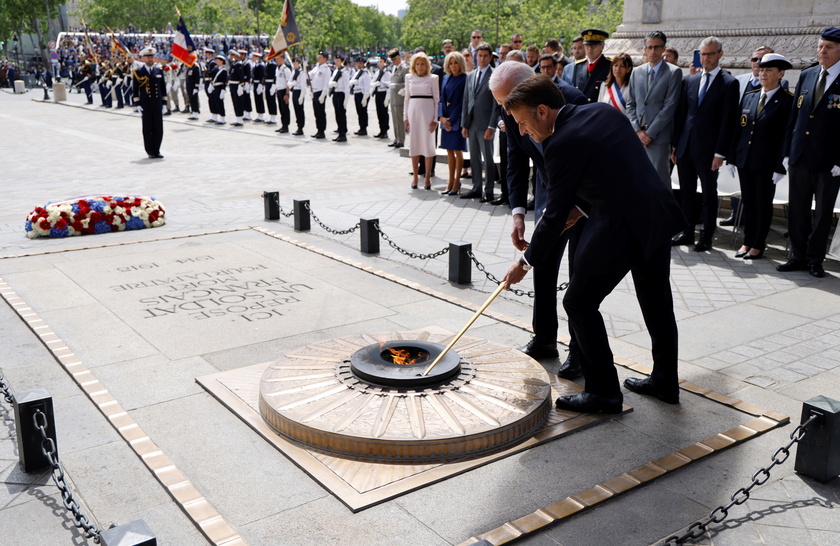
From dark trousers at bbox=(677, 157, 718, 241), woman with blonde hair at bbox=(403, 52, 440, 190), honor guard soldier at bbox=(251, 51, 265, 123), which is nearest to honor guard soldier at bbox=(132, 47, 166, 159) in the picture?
woman with blonde hair at bbox=(403, 52, 440, 190)

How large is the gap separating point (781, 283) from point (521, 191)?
3276mm

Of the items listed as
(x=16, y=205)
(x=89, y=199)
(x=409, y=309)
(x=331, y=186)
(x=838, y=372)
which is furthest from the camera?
(x=331, y=186)

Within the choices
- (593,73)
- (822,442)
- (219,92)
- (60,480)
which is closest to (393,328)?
(60,480)

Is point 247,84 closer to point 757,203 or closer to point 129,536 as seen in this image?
point 757,203

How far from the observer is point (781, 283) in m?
7.00

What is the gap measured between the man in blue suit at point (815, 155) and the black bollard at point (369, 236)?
3926mm

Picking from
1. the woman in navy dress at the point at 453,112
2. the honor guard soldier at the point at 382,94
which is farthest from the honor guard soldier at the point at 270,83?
the woman in navy dress at the point at 453,112

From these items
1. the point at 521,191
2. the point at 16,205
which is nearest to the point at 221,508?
the point at 521,191

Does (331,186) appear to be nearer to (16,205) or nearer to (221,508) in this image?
(16,205)

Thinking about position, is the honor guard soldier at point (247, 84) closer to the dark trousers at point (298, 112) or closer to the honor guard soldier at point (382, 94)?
the dark trousers at point (298, 112)

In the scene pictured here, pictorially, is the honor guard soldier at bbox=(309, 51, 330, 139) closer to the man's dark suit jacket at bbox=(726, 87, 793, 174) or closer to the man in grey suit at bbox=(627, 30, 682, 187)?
the man in grey suit at bbox=(627, 30, 682, 187)

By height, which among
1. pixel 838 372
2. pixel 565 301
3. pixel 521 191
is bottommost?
pixel 838 372

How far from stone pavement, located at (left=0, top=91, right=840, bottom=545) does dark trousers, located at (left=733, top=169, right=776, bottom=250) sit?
0.30 meters

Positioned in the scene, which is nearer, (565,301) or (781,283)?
(565,301)
